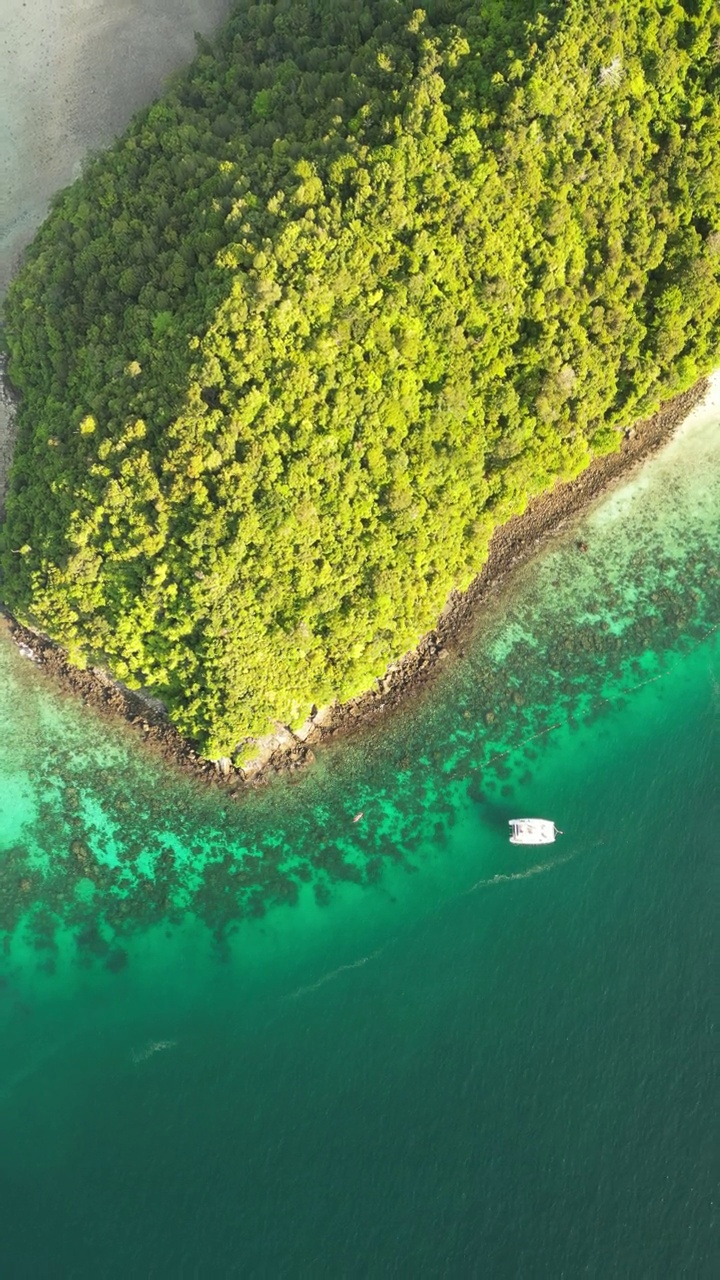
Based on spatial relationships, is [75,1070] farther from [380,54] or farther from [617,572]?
[380,54]

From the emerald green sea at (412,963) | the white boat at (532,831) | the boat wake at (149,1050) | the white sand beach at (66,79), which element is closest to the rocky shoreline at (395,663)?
the emerald green sea at (412,963)

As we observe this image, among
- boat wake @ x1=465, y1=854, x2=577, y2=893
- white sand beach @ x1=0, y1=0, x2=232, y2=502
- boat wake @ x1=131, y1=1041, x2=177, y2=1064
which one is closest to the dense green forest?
white sand beach @ x1=0, y1=0, x2=232, y2=502

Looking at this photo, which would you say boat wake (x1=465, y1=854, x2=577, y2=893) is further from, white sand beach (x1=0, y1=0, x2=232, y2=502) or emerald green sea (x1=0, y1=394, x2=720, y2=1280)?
white sand beach (x1=0, y1=0, x2=232, y2=502)

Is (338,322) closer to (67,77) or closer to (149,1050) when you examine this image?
(67,77)

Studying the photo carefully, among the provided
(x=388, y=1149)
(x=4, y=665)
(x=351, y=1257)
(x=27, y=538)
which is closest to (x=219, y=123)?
(x=27, y=538)

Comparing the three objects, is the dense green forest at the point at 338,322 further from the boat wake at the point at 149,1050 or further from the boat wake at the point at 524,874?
the boat wake at the point at 149,1050

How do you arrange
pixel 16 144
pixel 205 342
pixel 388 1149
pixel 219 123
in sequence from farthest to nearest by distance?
pixel 16 144 < pixel 388 1149 < pixel 219 123 < pixel 205 342
